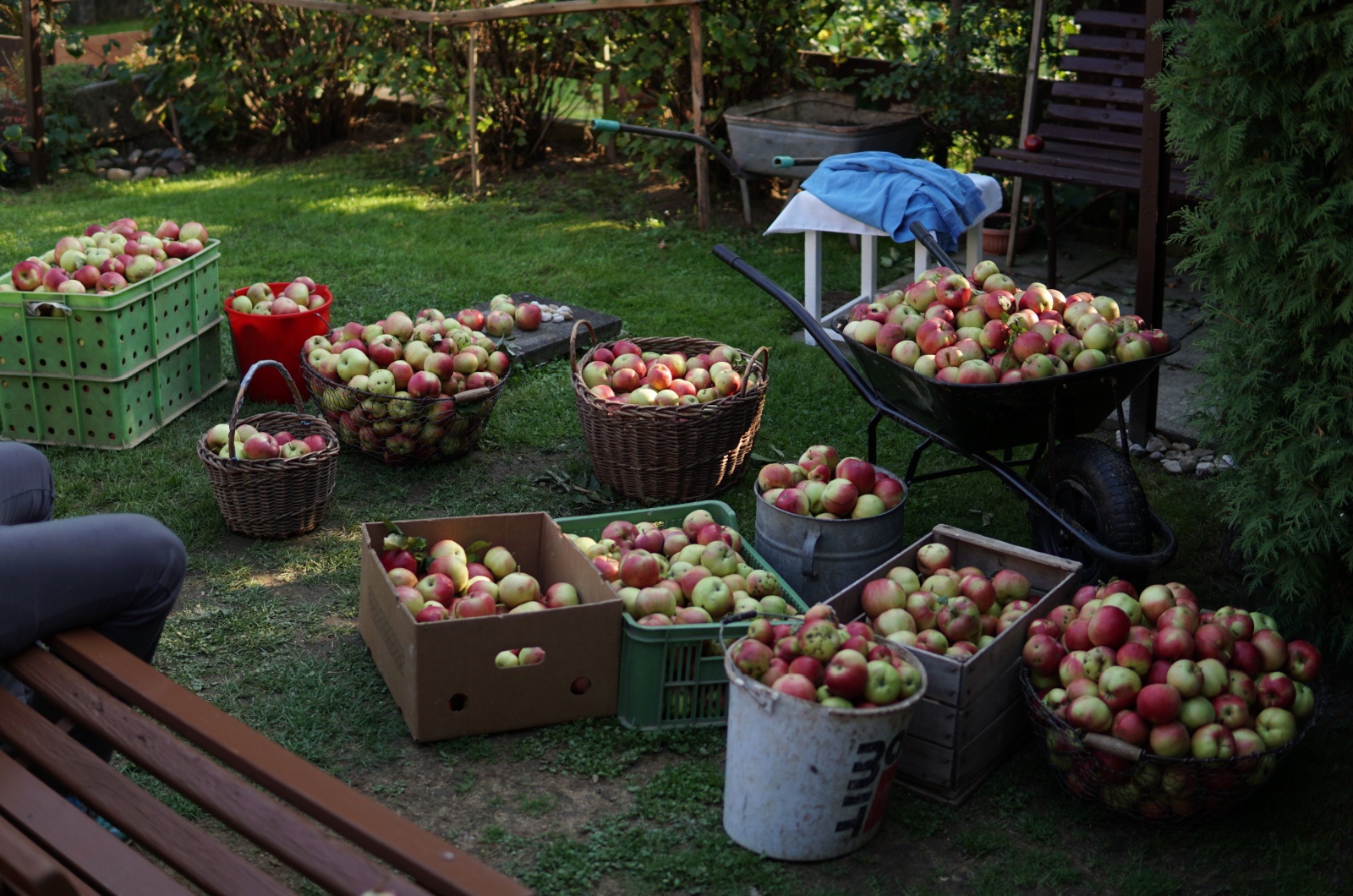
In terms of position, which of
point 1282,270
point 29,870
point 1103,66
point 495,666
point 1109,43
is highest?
point 1109,43

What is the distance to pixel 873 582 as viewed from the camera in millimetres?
3156

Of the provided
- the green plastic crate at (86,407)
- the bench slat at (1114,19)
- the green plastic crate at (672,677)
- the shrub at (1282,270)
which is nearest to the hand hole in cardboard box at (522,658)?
the green plastic crate at (672,677)

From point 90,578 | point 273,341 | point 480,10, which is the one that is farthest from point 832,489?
point 480,10

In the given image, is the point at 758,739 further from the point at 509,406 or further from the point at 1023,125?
the point at 1023,125

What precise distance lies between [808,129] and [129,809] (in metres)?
5.62

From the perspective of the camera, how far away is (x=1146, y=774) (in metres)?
2.71

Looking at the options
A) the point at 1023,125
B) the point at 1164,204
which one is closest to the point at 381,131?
the point at 1023,125

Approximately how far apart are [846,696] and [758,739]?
22 centimetres

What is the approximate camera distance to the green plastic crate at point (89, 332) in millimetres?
4426

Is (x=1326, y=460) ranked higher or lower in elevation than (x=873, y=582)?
higher

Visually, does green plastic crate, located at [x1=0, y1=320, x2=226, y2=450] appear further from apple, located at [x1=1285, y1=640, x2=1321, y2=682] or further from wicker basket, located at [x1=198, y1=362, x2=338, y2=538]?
apple, located at [x1=1285, y1=640, x2=1321, y2=682]

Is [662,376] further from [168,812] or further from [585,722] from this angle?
[168,812]

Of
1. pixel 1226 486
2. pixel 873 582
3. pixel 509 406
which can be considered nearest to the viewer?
pixel 873 582

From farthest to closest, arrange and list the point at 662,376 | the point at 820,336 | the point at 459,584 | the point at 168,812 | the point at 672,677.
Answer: the point at 662,376 → the point at 820,336 → the point at 459,584 → the point at 672,677 → the point at 168,812
